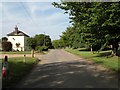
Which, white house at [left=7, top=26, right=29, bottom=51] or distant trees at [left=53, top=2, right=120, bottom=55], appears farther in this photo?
white house at [left=7, top=26, right=29, bottom=51]

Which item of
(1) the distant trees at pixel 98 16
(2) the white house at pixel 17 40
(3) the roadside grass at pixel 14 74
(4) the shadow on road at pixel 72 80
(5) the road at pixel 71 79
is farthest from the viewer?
(2) the white house at pixel 17 40

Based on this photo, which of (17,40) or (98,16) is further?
(17,40)

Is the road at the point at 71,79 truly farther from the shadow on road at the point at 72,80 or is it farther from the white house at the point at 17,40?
the white house at the point at 17,40

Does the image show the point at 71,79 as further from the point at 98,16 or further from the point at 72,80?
the point at 98,16

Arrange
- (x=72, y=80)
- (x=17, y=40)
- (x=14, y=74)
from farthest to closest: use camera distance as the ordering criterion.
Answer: (x=17, y=40), (x=14, y=74), (x=72, y=80)

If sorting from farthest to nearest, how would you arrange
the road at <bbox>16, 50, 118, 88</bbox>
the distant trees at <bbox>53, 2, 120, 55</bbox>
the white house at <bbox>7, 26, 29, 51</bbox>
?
1. the white house at <bbox>7, 26, 29, 51</bbox>
2. the distant trees at <bbox>53, 2, 120, 55</bbox>
3. the road at <bbox>16, 50, 118, 88</bbox>

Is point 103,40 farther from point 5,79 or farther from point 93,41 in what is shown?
point 5,79

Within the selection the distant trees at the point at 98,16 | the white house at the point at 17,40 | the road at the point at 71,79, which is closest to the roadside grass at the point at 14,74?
the road at the point at 71,79

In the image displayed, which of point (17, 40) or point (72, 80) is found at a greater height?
point (17, 40)

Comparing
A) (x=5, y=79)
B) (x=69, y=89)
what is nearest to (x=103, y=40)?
(x=5, y=79)

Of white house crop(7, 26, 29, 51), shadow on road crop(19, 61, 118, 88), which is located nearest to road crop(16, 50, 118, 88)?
shadow on road crop(19, 61, 118, 88)

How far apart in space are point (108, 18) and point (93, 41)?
883 cm

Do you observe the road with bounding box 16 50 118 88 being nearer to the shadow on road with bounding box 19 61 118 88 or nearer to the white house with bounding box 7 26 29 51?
the shadow on road with bounding box 19 61 118 88

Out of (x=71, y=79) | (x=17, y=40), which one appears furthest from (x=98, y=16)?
(x=17, y=40)
